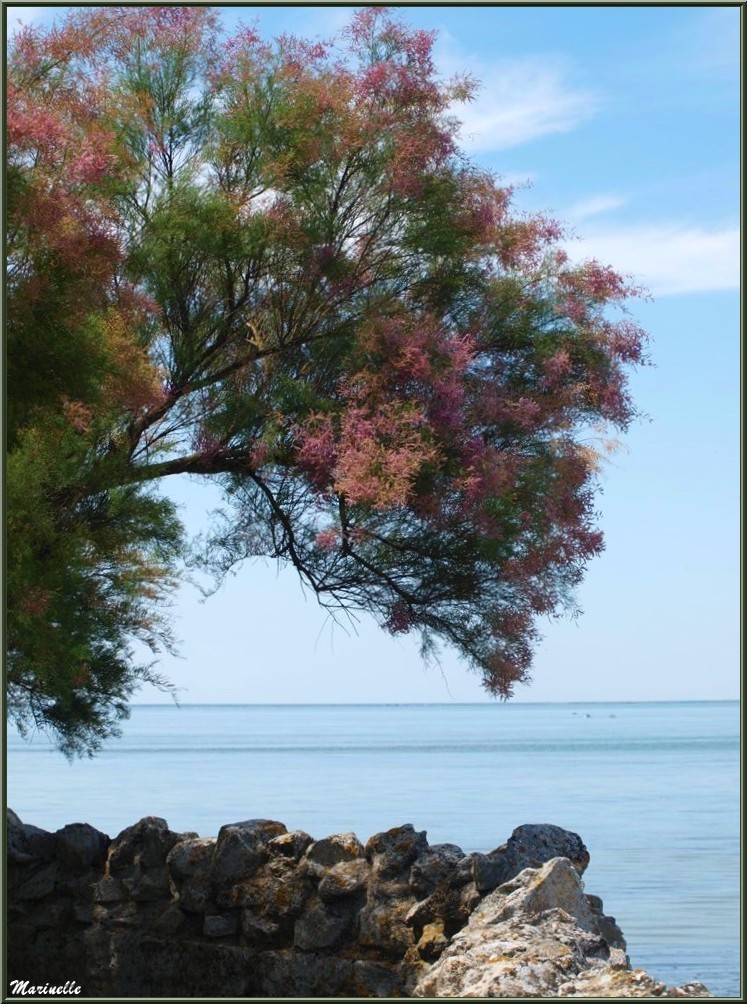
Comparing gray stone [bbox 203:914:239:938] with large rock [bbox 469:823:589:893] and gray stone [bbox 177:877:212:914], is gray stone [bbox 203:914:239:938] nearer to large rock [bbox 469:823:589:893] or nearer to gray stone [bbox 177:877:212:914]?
gray stone [bbox 177:877:212:914]

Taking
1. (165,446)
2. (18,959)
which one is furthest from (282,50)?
(18,959)

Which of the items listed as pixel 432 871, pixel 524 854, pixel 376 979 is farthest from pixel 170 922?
pixel 524 854

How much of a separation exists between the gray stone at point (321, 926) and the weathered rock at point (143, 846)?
152cm

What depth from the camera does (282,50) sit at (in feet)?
34.6

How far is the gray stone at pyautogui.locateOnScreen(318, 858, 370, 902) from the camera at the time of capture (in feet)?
28.7

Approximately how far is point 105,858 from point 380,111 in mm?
6063

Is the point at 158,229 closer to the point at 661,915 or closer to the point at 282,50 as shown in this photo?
the point at 282,50

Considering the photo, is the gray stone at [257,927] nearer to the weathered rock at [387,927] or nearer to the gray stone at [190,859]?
the gray stone at [190,859]

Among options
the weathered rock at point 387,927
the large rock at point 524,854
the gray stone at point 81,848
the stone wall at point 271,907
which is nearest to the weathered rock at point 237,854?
the stone wall at point 271,907

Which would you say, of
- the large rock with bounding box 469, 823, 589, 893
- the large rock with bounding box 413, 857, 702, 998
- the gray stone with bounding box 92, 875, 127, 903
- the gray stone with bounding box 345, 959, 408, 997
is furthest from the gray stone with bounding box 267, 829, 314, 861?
the large rock with bounding box 413, 857, 702, 998

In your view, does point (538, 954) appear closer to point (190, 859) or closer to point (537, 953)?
point (537, 953)

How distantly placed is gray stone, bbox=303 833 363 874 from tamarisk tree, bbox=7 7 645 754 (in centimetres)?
202

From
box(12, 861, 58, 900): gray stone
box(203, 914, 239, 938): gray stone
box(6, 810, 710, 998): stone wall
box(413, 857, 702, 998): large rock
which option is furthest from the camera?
box(12, 861, 58, 900): gray stone

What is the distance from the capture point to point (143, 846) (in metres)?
10.1
